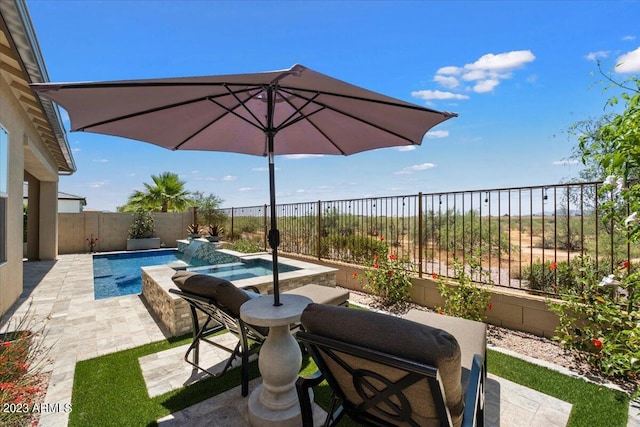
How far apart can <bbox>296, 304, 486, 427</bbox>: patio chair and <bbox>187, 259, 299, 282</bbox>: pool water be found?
162 inches

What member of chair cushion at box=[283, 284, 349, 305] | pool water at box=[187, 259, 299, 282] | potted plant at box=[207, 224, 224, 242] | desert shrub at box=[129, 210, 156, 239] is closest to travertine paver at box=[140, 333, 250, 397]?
chair cushion at box=[283, 284, 349, 305]

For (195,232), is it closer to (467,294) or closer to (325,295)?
(325,295)

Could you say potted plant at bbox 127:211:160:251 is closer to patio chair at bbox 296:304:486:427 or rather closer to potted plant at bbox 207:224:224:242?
potted plant at bbox 207:224:224:242

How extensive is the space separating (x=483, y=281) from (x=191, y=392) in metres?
4.36

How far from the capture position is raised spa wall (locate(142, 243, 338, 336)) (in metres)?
4.07

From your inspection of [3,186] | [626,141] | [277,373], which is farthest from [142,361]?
[626,141]

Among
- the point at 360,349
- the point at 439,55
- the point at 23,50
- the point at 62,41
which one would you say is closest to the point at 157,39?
the point at 62,41

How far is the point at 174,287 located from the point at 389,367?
400cm

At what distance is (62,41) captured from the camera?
21.2ft

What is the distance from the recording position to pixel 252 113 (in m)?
2.57

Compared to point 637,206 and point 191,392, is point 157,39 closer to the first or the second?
point 191,392

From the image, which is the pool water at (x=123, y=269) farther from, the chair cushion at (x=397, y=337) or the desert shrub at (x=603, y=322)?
the desert shrub at (x=603, y=322)

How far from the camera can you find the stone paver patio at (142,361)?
7.98ft

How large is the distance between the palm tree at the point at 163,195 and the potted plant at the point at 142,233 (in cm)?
233
